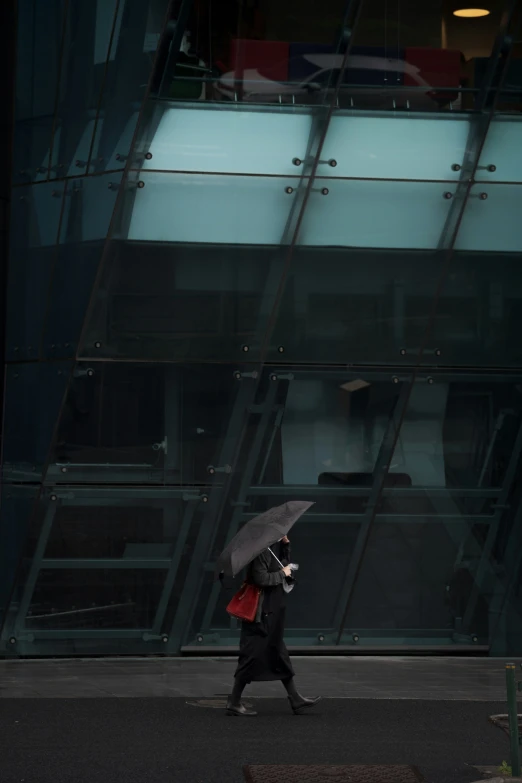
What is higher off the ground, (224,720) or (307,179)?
(307,179)

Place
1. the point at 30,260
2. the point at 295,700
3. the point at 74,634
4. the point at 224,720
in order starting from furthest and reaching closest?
the point at 30,260
the point at 74,634
the point at 295,700
the point at 224,720

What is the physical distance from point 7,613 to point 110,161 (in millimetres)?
5235

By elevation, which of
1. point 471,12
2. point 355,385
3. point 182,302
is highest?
point 471,12

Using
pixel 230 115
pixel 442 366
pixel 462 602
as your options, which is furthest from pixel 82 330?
pixel 462 602

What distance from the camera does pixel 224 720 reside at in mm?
11398

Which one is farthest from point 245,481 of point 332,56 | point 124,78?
point 332,56

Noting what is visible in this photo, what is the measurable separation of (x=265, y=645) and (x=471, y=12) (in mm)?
8171

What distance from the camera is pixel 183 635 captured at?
1534 centimetres

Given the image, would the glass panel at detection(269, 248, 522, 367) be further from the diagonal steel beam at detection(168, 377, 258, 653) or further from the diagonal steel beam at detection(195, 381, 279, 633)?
the diagonal steel beam at detection(168, 377, 258, 653)

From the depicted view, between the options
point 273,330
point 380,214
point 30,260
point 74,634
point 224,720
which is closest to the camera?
point 224,720

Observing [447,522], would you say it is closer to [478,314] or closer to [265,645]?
[478,314]

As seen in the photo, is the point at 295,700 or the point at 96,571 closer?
the point at 295,700

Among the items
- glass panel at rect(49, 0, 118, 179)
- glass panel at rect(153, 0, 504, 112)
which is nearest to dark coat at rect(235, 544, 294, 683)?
glass panel at rect(49, 0, 118, 179)

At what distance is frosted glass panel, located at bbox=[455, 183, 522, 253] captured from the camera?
15648 millimetres
